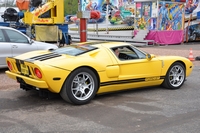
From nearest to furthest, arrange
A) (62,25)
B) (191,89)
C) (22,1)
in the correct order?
(191,89)
(62,25)
(22,1)

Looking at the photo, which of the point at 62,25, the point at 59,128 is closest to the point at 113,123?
the point at 59,128

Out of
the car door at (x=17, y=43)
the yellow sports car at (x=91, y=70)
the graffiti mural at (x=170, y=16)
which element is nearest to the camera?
the yellow sports car at (x=91, y=70)

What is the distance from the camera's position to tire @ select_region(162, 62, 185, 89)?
22.5 ft

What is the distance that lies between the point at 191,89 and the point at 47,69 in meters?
3.68

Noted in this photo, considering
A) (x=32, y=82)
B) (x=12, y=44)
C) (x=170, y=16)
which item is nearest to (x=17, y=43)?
(x=12, y=44)

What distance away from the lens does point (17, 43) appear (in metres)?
9.01

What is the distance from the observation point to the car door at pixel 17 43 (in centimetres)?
891

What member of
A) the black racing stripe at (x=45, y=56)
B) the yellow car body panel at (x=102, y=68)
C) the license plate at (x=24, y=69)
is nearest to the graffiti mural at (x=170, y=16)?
the yellow car body panel at (x=102, y=68)

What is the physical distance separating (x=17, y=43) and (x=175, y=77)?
4.91m

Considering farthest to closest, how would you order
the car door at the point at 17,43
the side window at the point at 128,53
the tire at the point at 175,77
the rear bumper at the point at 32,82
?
1. the car door at the point at 17,43
2. the tire at the point at 175,77
3. the side window at the point at 128,53
4. the rear bumper at the point at 32,82

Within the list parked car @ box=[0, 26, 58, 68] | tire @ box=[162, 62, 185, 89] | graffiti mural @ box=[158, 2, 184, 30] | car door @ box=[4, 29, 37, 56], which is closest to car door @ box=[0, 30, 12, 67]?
parked car @ box=[0, 26, 58, 68]

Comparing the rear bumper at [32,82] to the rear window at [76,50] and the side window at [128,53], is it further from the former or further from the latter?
the side window at [128,53]

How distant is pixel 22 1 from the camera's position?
707 inches

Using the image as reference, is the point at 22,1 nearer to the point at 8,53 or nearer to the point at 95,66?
the point at 8,53
